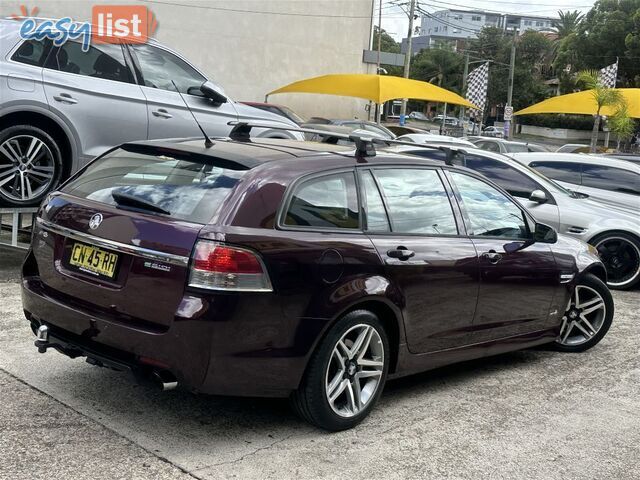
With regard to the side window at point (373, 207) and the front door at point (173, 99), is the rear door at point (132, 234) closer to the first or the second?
the side window at point (373, 207)

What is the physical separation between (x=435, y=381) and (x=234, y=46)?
27920mm

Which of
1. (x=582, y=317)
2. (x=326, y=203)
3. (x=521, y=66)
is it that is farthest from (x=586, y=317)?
(x=521, y=66)

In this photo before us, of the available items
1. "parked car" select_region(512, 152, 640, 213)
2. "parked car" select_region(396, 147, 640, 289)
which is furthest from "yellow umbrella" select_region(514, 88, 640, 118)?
"parked car" select_region(396, 147, 640, 289)

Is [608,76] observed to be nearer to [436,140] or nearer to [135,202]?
[436,140]

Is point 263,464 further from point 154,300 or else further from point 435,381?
point 435,381

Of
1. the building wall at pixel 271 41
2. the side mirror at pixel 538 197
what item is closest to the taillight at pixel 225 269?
the side mirror at pixel 538 197

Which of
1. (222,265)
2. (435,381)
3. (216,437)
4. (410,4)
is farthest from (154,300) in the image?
(410,4)

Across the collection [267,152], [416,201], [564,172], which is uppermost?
[267,152]

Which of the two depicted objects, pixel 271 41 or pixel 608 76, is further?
pixel 271 41

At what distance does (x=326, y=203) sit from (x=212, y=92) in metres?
3.91

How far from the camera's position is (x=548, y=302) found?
18.3 feet

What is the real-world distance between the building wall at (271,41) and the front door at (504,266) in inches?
987

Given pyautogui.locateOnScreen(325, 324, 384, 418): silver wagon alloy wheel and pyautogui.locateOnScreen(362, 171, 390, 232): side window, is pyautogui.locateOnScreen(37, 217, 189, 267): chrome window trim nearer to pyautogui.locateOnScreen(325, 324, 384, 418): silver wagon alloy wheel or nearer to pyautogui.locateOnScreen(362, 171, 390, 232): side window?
pyautogui.locateOnScreen(325, 324, 384, 418): silver wagon alloy wheel

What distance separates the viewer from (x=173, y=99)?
7523 millimetres
